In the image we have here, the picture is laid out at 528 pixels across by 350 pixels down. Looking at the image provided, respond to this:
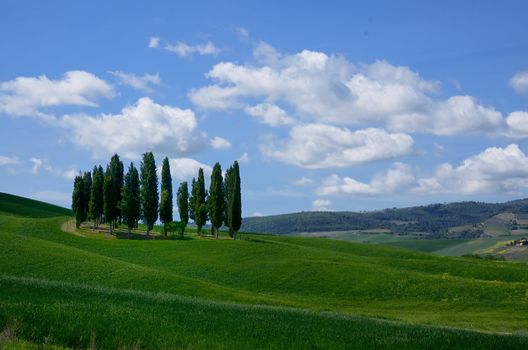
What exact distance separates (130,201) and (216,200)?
52.6ft

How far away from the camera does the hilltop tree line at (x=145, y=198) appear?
10412 centimetres

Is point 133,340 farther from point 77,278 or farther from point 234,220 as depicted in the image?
point 234,220

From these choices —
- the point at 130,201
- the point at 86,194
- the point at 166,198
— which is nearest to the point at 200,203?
the point at 166,198

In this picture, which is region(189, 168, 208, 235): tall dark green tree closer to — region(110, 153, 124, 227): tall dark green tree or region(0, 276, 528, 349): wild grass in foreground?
region(110, 153, 124, 227): tall dark green tree

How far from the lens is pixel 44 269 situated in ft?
187

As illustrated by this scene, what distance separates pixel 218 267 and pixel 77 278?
2190cm

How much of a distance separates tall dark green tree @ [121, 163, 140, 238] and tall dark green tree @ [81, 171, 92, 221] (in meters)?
11.1

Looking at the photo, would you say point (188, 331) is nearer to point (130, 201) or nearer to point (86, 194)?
point (130, 201)

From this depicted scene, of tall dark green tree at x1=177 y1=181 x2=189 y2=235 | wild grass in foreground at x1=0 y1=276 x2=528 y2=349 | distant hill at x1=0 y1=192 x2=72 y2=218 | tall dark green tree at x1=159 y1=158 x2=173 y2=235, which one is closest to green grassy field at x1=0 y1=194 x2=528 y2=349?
wild grass in foreground at x1=0 y1=276 x2=528 y2=349

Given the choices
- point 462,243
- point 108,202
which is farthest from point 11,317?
point 462,243

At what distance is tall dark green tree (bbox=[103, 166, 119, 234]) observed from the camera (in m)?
103

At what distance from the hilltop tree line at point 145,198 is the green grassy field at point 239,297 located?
6.99 m

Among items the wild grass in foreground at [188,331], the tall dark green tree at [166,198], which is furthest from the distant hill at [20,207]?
the wild grass in foreground at [188,331]

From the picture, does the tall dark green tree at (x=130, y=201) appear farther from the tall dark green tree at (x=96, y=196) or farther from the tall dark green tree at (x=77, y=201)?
the tall dark green tree at (x=77, y=201)
